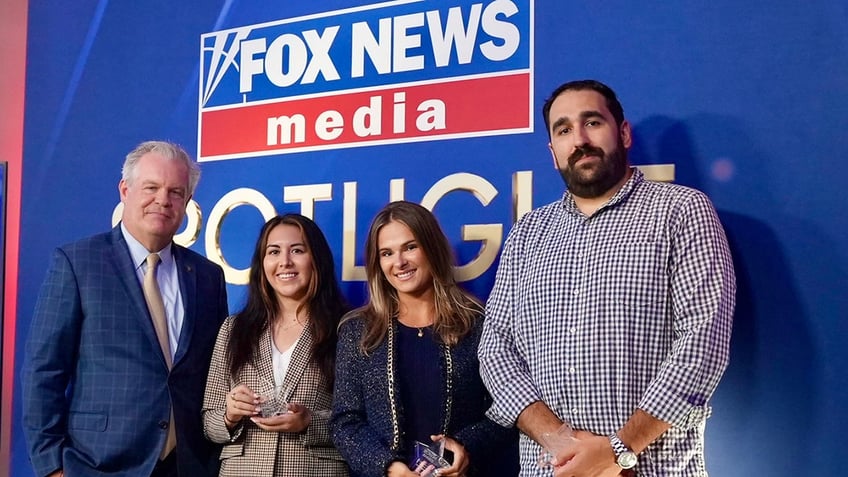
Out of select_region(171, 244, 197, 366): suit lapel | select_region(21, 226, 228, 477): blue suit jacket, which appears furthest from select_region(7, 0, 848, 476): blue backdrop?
select_region(21, 226, 228, 477): blue suit jacket

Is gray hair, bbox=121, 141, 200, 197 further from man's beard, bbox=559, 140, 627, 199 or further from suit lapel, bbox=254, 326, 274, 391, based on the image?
man's beard, bbox=559, 140, 627, 199

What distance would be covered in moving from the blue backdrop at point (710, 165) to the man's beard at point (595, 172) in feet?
1.51

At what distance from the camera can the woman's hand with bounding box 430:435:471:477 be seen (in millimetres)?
2584

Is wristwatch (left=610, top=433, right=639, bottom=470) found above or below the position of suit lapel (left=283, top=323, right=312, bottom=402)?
below

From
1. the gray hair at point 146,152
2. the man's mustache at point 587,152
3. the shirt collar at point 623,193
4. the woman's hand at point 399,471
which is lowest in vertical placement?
the woman's hand at point 399,471

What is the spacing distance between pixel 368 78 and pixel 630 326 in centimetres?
162

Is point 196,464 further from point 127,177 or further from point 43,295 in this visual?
point 127,177

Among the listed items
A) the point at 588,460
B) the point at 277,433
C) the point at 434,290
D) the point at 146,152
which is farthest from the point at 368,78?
the point at 588,460

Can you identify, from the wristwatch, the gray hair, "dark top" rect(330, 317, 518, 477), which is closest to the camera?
the wristwatch

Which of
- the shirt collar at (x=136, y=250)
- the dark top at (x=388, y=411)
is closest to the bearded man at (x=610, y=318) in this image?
the dark top at (x=388, y=411)

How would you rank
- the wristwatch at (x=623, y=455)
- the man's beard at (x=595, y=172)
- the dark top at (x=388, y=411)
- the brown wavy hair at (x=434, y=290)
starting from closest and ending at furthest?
the wristwatch at (x=623, y=455) → the man's beard at (x=595, y=172) → the dark top at (x=388, y=411) → the brown wavy hair at (x=434, y=290)

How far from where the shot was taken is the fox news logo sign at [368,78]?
3246 millimetres

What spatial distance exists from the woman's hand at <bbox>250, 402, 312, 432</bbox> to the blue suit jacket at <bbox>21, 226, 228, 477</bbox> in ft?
1.13

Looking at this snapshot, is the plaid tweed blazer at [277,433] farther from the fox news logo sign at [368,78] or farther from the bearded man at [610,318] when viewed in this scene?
the fox news logo sign at [368,78]
